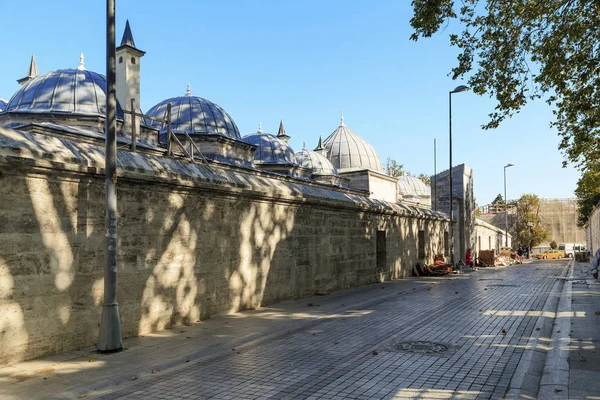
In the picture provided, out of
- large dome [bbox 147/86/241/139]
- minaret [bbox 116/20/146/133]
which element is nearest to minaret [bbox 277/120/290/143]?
large dome [bbox 147/86/241/139]

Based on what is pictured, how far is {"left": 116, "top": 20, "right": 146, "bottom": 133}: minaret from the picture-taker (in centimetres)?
2398

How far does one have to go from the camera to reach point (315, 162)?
4141 cm

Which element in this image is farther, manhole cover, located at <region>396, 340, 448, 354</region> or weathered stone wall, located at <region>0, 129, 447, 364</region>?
manhole cover, located at <region>396, 340, 448, 354</region>

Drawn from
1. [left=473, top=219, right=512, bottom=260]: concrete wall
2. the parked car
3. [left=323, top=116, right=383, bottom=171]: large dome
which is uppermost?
[left=323, top=116, right=383, bottom=171]: large dome

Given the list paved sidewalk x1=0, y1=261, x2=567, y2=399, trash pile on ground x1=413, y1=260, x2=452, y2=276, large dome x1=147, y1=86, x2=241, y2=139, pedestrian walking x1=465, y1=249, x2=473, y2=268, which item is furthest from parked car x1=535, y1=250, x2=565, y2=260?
paved sidewalk x1=0, y1=261, x2=567, y2=399

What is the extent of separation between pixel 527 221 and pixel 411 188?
57.4 ft

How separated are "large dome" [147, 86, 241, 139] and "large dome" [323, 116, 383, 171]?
1954 cm

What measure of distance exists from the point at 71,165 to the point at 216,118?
21835mm

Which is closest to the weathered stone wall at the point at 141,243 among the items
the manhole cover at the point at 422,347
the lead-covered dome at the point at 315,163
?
the manhole cover at the point at 422,347

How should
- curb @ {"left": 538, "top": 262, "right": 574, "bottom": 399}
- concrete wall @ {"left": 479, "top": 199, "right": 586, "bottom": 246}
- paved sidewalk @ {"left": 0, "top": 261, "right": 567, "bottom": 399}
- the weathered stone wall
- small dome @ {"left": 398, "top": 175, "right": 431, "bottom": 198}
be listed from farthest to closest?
concrete wall @ {"left": 479, "top": 199, "right": 586, "bottom": 246}, small dome @ {"left": 398, "top": 175, "right": 431, "bottom": 198}, the weathered stone wall, paved sidewalk @ {"left": 0, "top": 261, "right": 567, "bottom": 399}, curb @ {"left": 538, "top": 262, "right": 574, "bottom": 399}

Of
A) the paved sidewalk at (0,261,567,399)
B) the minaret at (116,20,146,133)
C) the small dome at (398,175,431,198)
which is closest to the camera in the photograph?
the paved sidewalk at (0,261,567,399)

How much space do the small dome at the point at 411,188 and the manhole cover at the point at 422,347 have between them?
53756 mm

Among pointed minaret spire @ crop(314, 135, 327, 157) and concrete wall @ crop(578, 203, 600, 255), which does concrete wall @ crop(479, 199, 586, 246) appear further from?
pointed minaret spire @ crop(314, 135, 327, 157)

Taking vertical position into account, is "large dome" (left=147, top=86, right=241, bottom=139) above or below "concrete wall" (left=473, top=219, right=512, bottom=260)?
above
